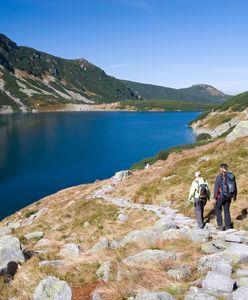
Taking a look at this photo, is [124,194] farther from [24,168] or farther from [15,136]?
[15,136]

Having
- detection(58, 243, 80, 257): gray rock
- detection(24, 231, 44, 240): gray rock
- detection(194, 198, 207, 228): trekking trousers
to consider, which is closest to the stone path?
detection(194, 198, 207, 228): trekking trousers

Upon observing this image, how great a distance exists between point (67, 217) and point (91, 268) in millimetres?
14787

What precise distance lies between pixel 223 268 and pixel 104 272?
334cm

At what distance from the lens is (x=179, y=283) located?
9.98m

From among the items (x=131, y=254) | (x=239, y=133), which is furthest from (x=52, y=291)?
(x=239, y=133)

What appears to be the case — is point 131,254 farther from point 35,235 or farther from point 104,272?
point 35,235

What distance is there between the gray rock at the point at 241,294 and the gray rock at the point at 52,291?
4064 mm

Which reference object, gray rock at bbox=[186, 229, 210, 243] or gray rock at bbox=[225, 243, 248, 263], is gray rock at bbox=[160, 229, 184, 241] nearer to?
gray rock at bbox=[186, 229, 210, 243]

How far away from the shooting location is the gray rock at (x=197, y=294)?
27.9ft

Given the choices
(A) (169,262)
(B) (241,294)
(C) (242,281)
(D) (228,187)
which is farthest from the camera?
(D) (228,187)

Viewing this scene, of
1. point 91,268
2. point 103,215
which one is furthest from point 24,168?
point 91,268

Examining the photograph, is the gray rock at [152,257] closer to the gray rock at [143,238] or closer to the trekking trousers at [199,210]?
the gray rock at [143,238]

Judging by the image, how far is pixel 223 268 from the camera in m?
10.0

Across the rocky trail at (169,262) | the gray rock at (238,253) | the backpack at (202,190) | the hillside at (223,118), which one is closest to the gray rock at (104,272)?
the rocky trail at (169,262)
